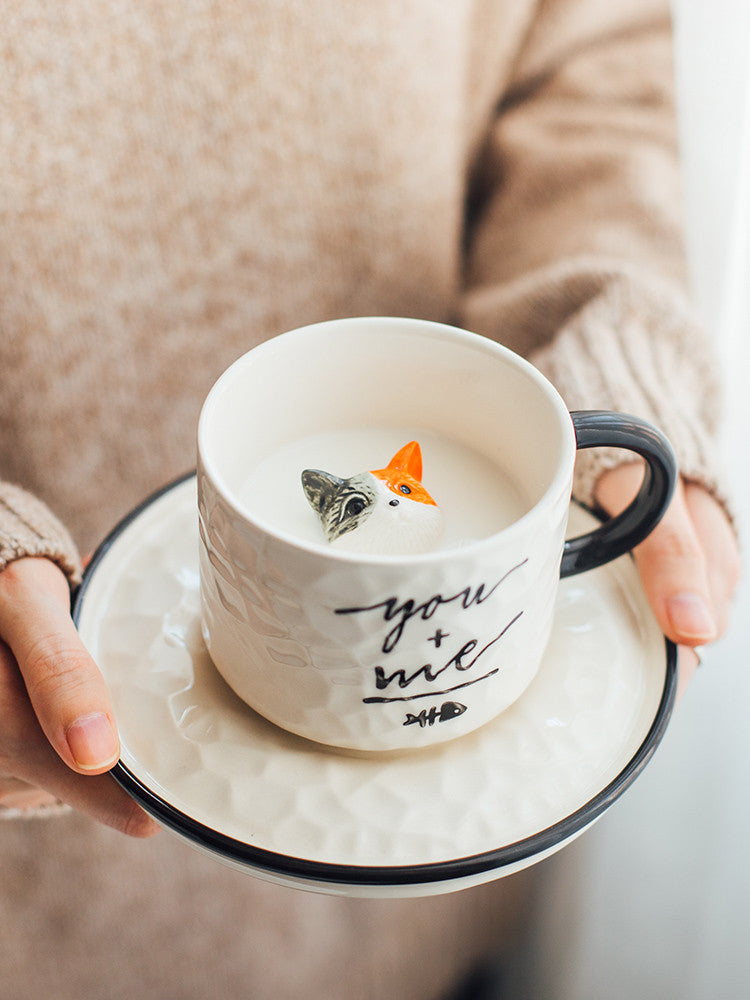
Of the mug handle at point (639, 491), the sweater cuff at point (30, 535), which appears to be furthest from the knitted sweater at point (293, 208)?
the mug handle at point (639, 491)

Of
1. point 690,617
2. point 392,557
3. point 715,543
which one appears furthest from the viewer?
point 715,543

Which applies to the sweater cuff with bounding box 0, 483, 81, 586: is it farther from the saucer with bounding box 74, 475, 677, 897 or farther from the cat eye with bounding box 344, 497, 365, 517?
the cat eye with bounding box 344, 497, 365, 517

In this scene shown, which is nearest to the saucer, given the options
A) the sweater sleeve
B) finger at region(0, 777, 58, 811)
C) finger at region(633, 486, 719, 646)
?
finger at region(633, 486, 719, 646)

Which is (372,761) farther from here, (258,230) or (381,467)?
(258,230)

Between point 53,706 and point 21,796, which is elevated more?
point 53,706

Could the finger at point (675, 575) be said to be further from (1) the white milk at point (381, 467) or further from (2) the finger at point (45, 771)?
(2) the finger at point (45, 771)

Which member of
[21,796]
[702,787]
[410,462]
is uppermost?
[410,462]

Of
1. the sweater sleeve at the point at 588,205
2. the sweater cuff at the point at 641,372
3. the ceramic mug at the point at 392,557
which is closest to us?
the ceramic mug at the point at 392,557

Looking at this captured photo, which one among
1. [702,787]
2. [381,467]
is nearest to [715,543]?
[381,467]
